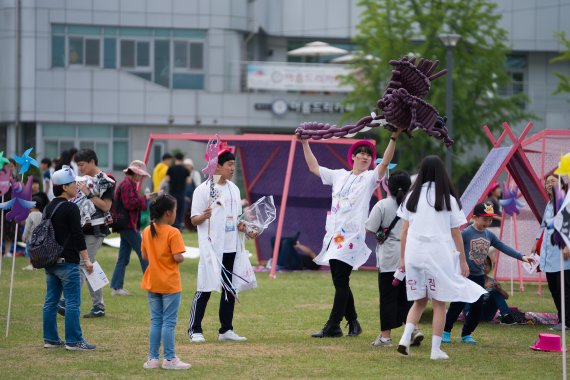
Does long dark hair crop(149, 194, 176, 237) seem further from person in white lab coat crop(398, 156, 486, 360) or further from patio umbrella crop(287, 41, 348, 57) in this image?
patio umbrella crop(287, 41, 348, 57)

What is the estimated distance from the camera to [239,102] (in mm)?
44656

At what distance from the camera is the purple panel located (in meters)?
18.2

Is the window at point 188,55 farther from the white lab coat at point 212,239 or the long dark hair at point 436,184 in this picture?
the long dark hair at point 436,184

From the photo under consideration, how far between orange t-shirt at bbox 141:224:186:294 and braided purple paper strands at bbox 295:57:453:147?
2.34m

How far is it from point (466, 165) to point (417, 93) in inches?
1296

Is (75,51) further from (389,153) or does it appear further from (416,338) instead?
(416,338)

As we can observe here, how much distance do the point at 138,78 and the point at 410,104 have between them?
115ft

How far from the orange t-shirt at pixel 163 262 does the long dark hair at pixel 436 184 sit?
2.06 metres

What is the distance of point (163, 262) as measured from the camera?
9.04 m

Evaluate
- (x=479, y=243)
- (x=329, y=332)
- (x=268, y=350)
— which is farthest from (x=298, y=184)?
(x=268, y=350)

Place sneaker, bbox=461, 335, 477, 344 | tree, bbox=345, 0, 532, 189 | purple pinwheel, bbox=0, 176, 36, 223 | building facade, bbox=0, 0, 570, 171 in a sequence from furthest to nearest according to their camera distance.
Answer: building facade, bbox=0, 0, 570, 171, tree, bbox=345, 0, 532, 189, purple pinwheel, bbox=0, 176, 36, 223, sneaker, bbox=461, 335, 477, 344

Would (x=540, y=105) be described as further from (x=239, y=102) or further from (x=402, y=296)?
(x=402, y=296)

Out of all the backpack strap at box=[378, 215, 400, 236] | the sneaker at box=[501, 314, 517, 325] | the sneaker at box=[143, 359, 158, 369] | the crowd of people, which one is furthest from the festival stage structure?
the sneaker at box=[143, 359, 158, 369]

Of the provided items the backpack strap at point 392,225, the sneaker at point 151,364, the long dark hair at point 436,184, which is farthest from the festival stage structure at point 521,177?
the sneaker at point 151,364
